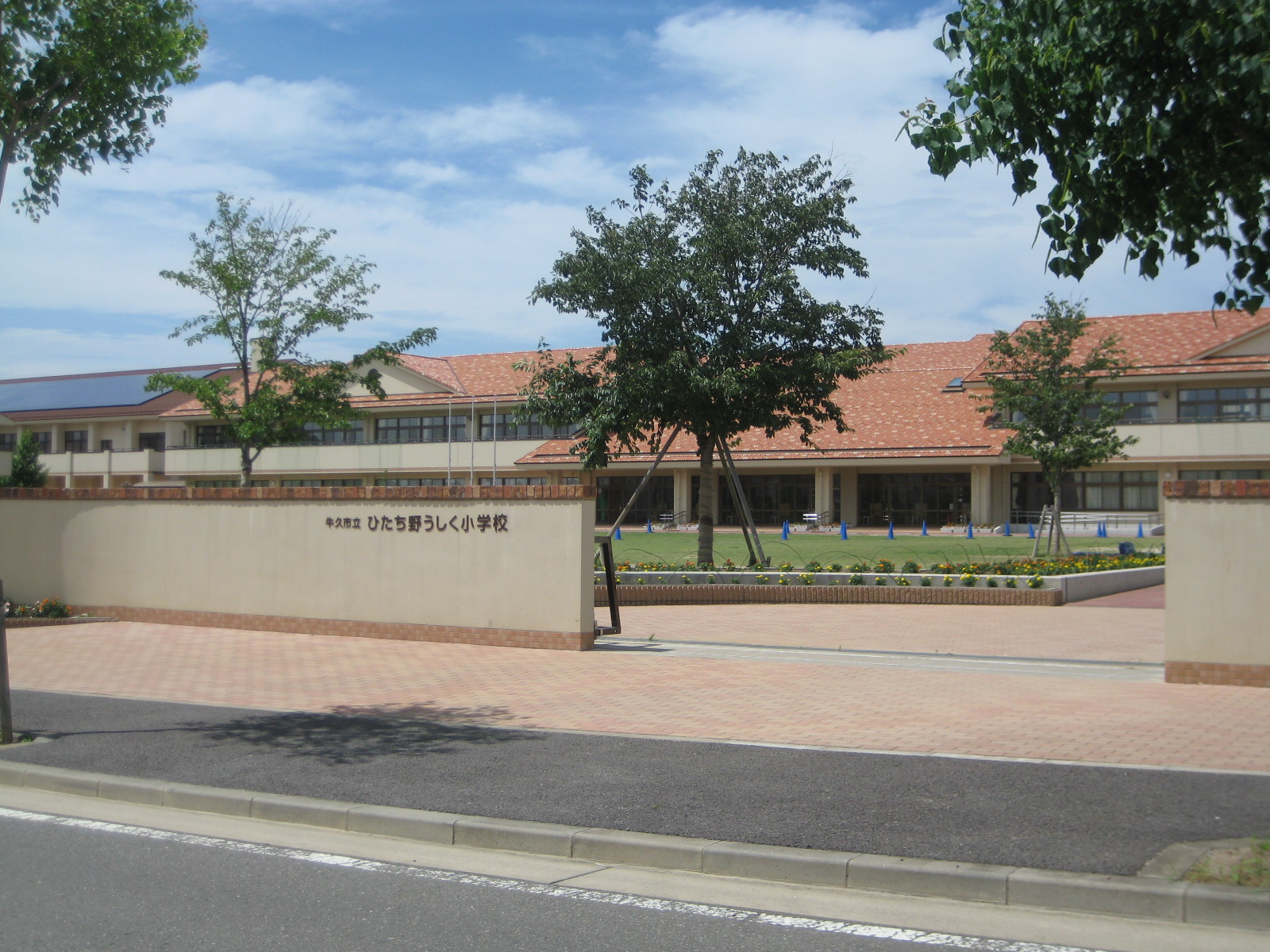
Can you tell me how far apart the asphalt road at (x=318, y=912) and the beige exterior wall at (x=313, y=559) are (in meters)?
7.48

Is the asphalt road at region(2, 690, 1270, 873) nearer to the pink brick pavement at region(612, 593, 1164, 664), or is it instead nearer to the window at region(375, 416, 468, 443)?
the pink brick pavement at region(612, 593, 1164, 664)

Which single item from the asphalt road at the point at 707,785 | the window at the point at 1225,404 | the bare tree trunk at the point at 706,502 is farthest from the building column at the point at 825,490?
the asphalt road at the point at 707,785

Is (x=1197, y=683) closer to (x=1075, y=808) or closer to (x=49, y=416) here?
(x=1075, y=808)

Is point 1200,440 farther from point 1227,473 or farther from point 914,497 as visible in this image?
point 914,497

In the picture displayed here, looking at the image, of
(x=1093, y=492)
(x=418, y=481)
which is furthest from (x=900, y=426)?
(x=418, y=481)

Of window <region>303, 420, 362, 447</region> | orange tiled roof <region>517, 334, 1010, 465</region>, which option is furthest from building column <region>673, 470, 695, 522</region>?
window <region>303, 420, 362, 447</region>

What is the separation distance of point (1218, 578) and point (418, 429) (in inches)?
1891

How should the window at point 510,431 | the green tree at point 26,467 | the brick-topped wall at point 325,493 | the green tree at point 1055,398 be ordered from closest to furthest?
the brick-topped wall at point 325,493
the green tree at point 1055,398
the green tree at point 26,467
the window at point 510,431

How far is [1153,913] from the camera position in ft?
16.4

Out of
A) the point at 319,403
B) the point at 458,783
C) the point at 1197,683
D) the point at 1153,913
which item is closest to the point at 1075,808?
the point at 1153,913

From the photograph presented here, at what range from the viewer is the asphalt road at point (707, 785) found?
5.88m

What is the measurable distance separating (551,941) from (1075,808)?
3169 millimetres

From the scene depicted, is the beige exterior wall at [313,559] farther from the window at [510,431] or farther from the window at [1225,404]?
the window at [1225,404]

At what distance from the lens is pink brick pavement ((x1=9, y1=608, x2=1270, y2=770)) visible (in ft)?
27.5
